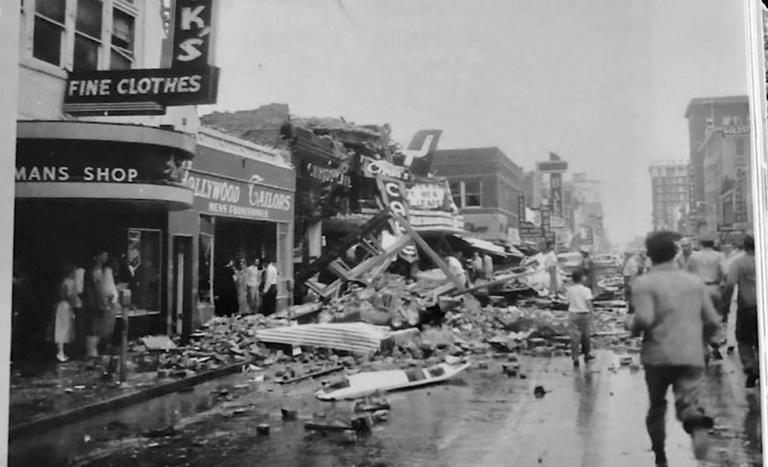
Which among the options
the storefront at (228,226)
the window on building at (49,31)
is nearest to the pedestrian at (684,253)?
the storefront at (228,226)

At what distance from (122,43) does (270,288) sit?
103 cm

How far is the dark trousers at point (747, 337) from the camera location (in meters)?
2.20

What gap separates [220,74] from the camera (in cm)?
246

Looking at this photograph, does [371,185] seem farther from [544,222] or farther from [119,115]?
[119,115]

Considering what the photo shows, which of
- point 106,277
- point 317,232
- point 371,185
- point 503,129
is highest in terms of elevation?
point 503,129

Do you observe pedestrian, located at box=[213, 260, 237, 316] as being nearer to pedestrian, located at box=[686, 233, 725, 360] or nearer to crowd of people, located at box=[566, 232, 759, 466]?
crowd of people, located at box=[566, 232, 759, 466]

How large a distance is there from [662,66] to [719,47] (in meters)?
0.19

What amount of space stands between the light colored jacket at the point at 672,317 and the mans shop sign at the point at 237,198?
4.07ft

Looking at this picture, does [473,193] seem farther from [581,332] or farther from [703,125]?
[703,125]

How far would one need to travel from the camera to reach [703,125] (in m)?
2.24

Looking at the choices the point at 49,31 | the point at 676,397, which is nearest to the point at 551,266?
the point at 676,397

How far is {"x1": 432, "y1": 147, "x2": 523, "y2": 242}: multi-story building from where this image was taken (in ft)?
7.71

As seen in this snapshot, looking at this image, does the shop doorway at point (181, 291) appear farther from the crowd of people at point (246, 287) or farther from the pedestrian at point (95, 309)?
the pedestrian at point (95, 309)

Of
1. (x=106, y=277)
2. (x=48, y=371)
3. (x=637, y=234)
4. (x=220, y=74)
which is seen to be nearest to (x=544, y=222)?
(x=637, y=234)
